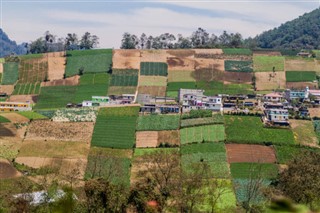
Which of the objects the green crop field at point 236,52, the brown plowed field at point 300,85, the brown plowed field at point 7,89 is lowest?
the brown plowed field at point 7,89

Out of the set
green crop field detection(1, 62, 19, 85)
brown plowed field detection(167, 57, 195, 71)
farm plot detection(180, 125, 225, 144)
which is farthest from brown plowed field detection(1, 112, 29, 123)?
brown plowed field detection(167, 57, 195, 71)

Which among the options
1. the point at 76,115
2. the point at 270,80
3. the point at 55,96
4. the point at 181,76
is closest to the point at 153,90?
the point at 181,76

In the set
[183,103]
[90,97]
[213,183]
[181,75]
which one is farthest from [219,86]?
[213,183]

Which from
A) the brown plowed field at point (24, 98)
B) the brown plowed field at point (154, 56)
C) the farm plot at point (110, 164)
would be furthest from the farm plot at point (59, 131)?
the brown plowed field at point (154, 56)

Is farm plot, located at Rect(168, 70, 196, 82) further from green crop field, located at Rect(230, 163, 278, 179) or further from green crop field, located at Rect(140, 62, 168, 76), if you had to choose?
green crop field, located at Rect(230, 163, 278, 179)

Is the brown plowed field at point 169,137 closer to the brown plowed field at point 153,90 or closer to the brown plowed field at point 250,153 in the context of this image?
the brown plowed field at point 250,153

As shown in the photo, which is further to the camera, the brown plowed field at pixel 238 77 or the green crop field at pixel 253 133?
the brown plowed field at pixel 238 77
